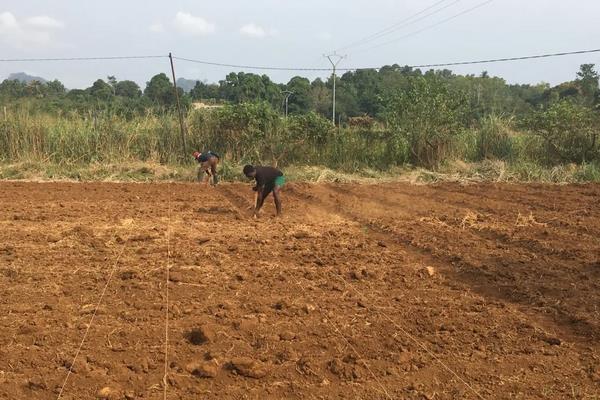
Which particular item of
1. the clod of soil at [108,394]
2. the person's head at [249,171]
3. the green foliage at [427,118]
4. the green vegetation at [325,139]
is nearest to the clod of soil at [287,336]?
the clod of soil at [108,394]

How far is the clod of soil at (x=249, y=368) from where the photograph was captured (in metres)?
3.86

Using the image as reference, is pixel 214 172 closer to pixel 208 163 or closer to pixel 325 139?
pixel 208 163

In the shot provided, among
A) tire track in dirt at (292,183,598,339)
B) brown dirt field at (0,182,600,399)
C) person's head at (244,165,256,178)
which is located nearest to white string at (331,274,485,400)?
brown dirt field at (0,182,600,399)

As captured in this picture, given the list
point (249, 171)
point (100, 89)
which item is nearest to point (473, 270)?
point (249, 171)

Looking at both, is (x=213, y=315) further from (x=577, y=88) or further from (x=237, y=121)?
(x=577, y=88)

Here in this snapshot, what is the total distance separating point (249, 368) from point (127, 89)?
120 feet

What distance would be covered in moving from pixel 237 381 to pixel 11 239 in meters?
5.25

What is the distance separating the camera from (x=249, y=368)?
390 cm

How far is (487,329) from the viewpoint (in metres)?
4.75

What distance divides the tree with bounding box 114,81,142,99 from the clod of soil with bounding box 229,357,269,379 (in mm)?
32745

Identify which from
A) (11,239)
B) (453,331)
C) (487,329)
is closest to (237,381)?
(453,331)

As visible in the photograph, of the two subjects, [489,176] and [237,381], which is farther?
[489,176]

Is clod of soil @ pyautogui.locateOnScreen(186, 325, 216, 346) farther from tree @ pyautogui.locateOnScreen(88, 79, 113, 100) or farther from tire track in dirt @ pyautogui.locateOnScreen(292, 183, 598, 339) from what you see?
tree @ pyautogui.locateOnScreen(88, 79, 113, 100)

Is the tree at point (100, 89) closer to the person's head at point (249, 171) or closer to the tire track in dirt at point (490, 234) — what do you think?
the person's head at point (249, 171)
